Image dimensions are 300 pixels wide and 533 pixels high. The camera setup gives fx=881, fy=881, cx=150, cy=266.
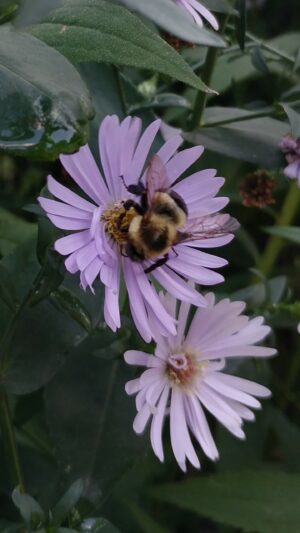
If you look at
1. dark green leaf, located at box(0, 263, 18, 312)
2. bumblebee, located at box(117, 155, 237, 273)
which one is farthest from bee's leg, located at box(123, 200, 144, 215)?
dark green leaf, located at box(0, 263, 18, 312)

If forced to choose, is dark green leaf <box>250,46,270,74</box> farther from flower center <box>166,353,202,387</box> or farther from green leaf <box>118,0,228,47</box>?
green leaf <box>118,0,228,47</box>

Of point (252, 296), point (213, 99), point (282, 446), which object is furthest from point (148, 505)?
point (213, 99)

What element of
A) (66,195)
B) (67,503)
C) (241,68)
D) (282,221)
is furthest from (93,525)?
(241,68)

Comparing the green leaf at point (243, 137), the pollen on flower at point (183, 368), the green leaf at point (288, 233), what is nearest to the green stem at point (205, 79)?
the green leaf at point (243, 137)

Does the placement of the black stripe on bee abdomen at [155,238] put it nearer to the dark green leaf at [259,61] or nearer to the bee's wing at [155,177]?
the bee's wing at [155,177]

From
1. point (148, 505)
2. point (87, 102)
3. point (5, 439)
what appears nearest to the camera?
point (87, 102)

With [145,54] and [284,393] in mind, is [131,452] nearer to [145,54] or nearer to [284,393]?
[145,54]

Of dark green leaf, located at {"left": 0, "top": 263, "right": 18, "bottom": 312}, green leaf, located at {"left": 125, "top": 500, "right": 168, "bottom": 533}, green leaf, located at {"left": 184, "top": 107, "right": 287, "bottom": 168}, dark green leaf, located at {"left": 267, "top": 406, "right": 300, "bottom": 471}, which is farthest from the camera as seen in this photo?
dark green leaf, located at {"left": 267, "top": 406, "right": 300, "bottom": 471}
